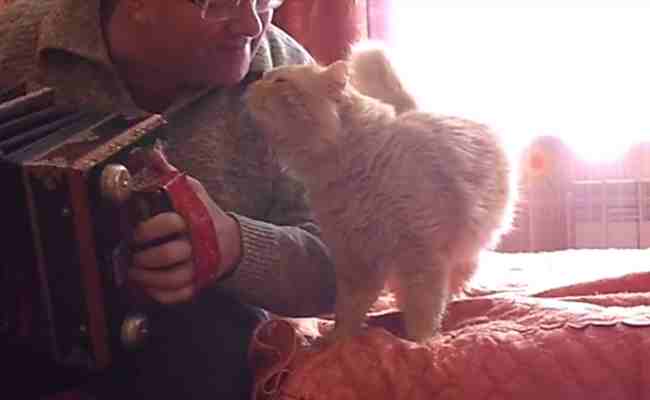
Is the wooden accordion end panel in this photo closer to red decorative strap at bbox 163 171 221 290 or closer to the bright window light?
red decorative strap at bbox 163 171 221 290

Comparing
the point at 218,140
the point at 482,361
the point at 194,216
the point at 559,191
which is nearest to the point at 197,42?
the point at 218,140

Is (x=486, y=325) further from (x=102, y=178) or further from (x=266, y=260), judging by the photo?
(x=102, y=178)

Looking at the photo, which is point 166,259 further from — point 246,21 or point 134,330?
point 246,21

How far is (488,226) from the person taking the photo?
115cm

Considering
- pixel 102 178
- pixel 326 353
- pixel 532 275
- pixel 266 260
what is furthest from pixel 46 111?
pixel 532 275

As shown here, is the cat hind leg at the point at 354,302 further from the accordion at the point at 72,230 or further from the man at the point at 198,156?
the accordion at the point at 72,230

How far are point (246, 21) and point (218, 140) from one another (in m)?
0.20

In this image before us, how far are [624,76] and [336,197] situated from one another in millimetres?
1384

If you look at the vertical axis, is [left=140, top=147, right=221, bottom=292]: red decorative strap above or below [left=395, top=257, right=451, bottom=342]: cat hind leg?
above

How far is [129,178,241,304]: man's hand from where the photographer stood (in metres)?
0.96

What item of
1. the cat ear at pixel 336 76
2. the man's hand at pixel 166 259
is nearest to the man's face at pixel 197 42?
the cat ear at pixel 336 76

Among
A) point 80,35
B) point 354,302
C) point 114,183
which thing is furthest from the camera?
point 80,35

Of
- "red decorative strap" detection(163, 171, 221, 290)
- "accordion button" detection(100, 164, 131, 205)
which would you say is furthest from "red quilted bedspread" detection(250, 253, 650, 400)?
"accordion button" detection(100, 164, 131, 205)

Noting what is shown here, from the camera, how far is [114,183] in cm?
89
